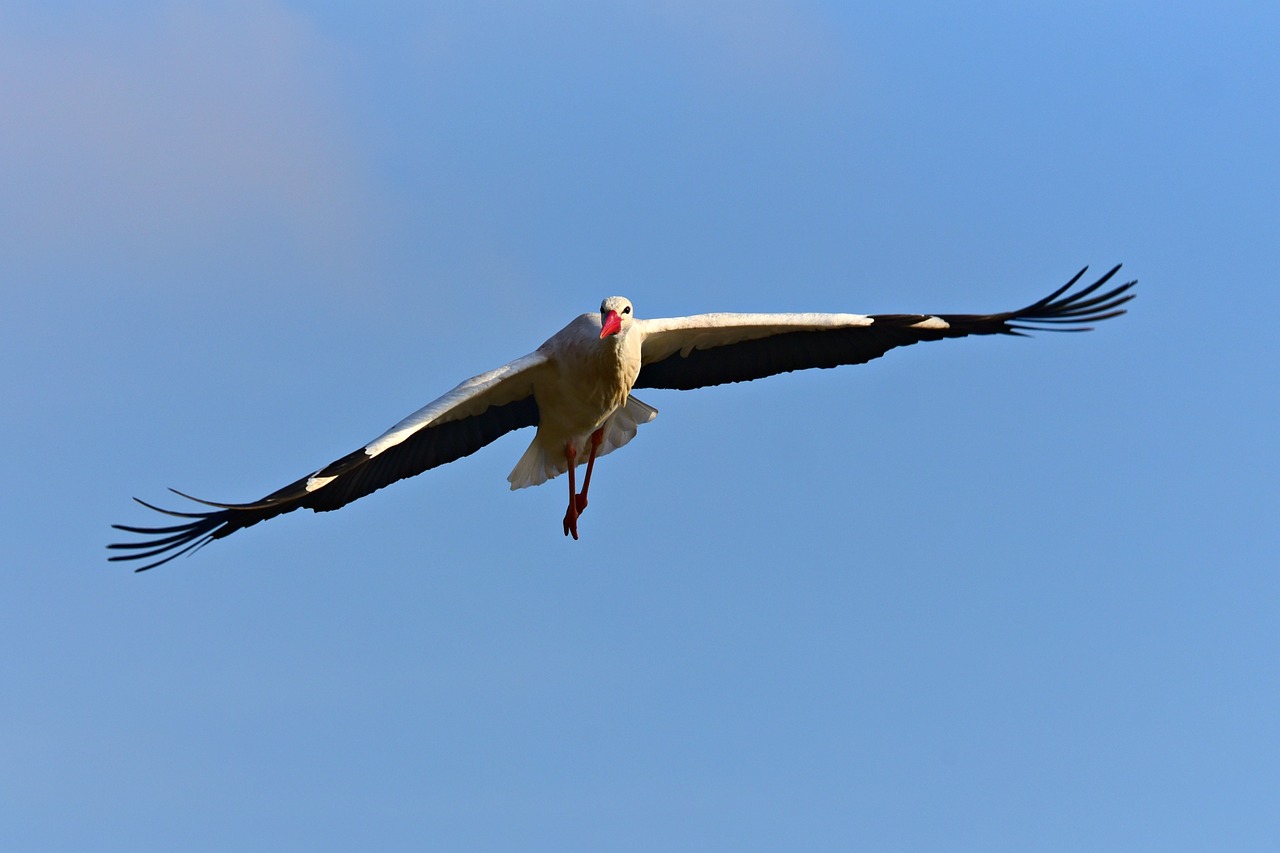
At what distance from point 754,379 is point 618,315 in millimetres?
1674

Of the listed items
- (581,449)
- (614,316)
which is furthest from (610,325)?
(581,449)

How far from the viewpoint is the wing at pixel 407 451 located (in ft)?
36.5

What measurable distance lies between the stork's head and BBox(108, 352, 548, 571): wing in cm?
56

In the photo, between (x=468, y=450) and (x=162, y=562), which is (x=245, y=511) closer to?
(x=162, y=562)

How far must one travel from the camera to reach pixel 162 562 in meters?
11.0

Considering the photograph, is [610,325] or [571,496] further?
[571,496]

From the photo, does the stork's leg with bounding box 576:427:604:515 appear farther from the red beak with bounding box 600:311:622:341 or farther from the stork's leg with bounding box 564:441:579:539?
the red beak with bounding box 600:311:622:341

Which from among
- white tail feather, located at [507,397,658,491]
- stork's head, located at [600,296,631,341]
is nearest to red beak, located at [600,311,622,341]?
stork's head, located at [600,296,631,341]

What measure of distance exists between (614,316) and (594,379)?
455 millimetres

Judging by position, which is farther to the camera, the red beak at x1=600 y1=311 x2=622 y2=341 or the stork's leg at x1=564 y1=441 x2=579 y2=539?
the stork's leg at x1=564 y1=441 x2=579 y2=539

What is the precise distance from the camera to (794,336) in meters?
13.0

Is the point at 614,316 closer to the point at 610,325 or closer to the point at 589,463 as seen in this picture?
the point at 610,325

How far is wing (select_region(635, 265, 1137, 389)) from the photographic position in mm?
12367

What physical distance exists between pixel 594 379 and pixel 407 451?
1.39m
